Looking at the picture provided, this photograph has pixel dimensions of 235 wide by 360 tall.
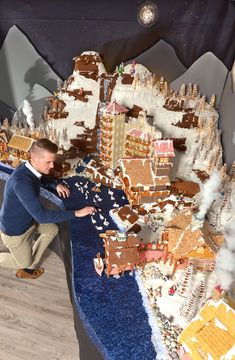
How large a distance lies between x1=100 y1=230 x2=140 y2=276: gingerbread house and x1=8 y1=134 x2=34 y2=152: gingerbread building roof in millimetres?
2541

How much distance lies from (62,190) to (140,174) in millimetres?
1174

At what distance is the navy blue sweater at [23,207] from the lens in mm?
4125

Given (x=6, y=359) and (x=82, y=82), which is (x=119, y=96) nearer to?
(x=82, y=82)

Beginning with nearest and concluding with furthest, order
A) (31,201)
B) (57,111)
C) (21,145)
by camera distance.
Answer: (31,201), (21,145), (57,111)

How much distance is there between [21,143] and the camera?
227 inches

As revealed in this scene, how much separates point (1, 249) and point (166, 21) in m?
4.68

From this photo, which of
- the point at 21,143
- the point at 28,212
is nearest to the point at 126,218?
the point at 28,212

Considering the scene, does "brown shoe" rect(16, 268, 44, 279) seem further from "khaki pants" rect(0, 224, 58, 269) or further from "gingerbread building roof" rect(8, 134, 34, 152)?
"gingerbread building roof" rect(8, 134, 34, 152)

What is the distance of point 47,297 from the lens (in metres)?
5.07

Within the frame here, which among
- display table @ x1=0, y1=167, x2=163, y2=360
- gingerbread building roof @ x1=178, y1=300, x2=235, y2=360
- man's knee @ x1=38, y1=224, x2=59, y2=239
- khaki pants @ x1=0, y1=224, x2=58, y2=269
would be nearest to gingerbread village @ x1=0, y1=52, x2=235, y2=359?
gingerbread building roof @ x1=178, y1=300, x2=235, y2=360

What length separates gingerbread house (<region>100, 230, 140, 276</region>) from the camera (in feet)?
12.3

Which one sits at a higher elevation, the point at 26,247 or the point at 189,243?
the point at 189,243

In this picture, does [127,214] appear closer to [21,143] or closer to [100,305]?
[100,305]

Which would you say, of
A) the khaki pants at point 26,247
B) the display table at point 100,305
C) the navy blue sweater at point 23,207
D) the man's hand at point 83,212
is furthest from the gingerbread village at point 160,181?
the khaki pants at point 26,247
